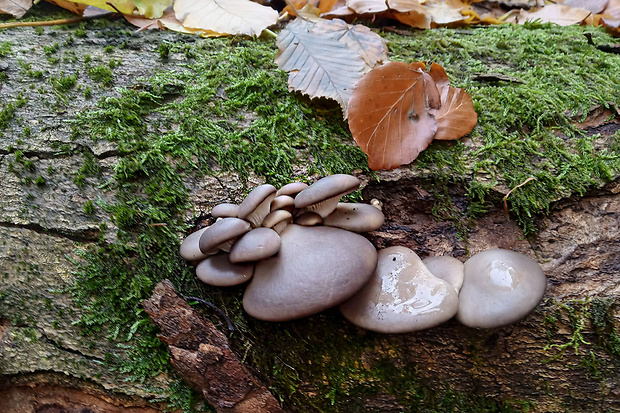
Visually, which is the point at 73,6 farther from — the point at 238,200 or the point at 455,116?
the point at 455,116

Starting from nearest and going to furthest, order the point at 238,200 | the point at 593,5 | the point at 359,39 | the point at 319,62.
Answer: the point at 238,200, the point at 319,62, the point at 359,39, the point at 593,5

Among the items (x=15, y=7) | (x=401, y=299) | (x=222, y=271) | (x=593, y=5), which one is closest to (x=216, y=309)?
(x=222, y=271)

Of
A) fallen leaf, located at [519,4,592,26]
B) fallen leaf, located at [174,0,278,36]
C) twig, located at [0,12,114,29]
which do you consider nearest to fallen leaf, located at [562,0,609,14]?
fallen leaf, located at [519,4,592,26]

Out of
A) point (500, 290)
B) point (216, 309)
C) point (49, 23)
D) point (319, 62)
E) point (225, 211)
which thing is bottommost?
point (216, 309)

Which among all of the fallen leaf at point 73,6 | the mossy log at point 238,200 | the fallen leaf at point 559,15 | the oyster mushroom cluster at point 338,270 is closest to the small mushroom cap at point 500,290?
the oyster mushroom cluster at point 338,270

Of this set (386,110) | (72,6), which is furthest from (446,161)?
(72,6)

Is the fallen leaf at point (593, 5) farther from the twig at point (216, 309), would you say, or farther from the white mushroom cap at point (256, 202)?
the twig at point (216, 309)

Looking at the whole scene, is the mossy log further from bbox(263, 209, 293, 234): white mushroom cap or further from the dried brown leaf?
bbox(263, 209, 293, 234): white mushroom cap
